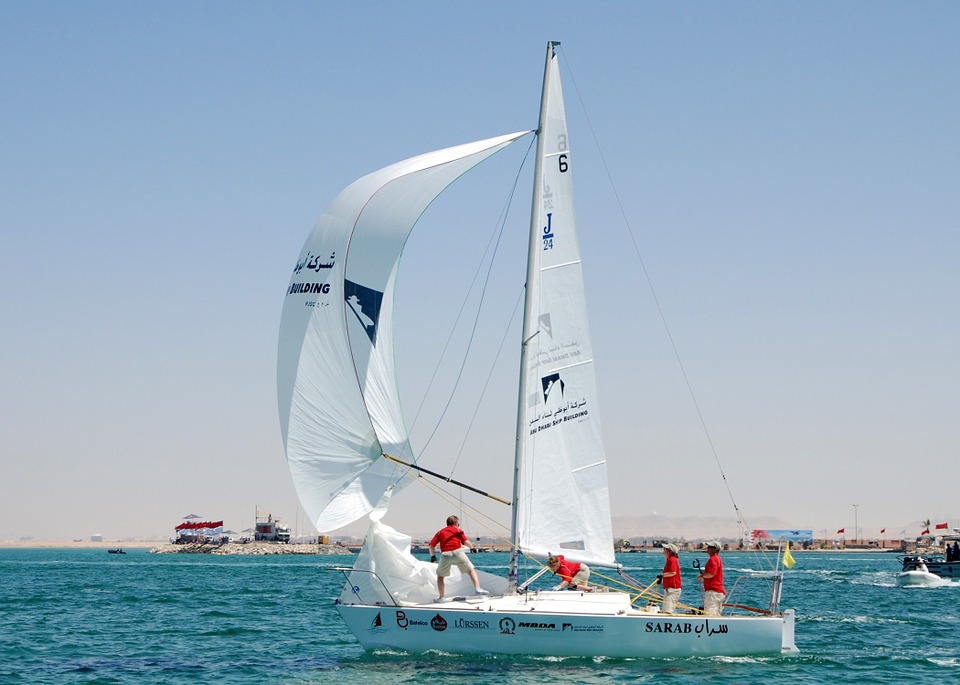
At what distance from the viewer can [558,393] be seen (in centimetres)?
2278

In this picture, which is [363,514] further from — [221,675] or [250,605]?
[250,605]

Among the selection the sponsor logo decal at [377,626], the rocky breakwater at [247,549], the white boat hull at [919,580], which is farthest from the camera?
the rocky breakwater at [247,549]

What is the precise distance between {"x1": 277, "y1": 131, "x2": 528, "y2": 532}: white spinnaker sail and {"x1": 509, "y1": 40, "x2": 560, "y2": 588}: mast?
183cm

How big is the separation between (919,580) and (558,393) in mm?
42274

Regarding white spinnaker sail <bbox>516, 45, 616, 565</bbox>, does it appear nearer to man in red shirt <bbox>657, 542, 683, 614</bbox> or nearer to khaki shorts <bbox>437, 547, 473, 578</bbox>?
man in red shirt <bbox>657, 542, 683, 614</bbox>

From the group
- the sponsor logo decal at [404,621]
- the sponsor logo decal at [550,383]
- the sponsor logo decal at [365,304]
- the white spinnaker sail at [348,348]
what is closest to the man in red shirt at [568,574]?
the sponsor logo decal at [404,621]

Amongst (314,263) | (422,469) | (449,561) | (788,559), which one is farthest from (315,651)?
(788,559)

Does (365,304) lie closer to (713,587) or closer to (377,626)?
(377,626)

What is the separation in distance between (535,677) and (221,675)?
611 cm

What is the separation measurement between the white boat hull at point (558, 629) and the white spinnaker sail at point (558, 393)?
1538 mm

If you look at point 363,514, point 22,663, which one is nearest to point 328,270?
point 363,514

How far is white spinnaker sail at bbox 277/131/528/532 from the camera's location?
70.9 ft

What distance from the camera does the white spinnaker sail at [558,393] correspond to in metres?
22.4

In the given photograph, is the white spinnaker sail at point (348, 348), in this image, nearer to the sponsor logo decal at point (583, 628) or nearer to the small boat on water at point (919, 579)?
the sponsor logo decal at point (583, 628)
